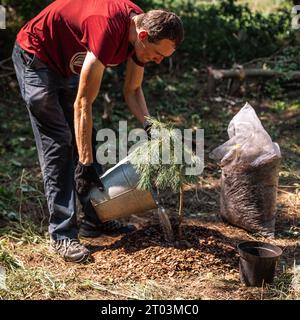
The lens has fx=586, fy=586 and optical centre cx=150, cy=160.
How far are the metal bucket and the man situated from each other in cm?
7

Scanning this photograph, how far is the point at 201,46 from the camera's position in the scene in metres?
8.45

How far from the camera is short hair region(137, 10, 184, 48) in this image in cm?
308

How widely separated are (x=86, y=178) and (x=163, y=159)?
0.49 m

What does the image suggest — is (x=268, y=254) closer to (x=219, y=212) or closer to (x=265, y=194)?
(x=265, y=194)

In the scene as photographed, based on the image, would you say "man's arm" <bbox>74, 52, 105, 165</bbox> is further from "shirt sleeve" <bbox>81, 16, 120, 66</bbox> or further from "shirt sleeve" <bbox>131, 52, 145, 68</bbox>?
"shirt sleeve" <bbox>131, 52, 145, 68</bbox>

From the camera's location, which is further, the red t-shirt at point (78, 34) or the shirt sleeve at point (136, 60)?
the shirt sleeve at point (136, 60)

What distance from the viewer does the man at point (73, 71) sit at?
122 inches

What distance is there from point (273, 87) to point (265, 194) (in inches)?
147

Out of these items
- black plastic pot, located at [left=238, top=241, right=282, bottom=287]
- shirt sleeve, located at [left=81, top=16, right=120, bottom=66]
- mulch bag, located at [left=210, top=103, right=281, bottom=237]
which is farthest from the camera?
mulch bag, located at [left=210, top=103, right=281, bottom=237]

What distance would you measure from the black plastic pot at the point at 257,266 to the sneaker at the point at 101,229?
101 centimetres
